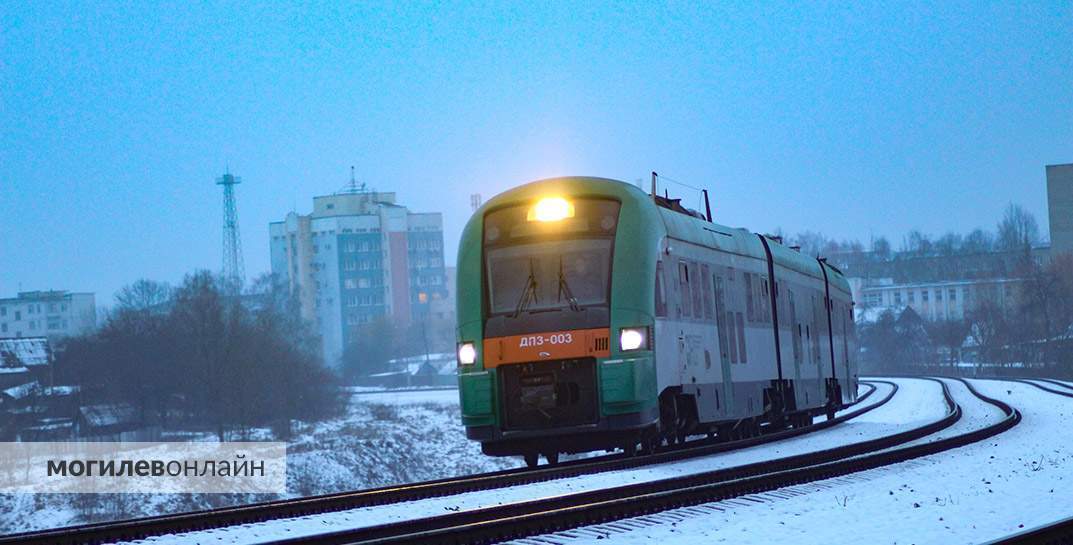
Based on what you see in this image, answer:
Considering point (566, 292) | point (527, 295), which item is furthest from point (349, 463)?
point (566, 292)

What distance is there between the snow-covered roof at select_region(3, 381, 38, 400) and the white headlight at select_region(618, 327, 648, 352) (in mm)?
65046

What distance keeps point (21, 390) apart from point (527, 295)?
2575 inches

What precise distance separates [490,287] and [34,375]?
228 feet

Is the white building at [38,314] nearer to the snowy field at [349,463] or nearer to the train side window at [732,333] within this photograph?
the snowy field at [349,463]

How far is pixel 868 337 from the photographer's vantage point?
117 meters

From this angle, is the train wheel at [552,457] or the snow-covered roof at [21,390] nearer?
the train wheel at [552,457]

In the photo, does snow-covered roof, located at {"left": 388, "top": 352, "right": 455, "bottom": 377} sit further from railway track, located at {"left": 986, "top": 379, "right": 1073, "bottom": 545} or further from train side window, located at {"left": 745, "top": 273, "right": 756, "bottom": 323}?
railway track, located at {"left": 986, "top": 379, "right": 1073, "bottom": 545}

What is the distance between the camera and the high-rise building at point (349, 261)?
571ft

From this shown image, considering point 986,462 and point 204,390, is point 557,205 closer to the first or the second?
point 986,462

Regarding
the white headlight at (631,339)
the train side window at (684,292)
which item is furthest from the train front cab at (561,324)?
the train side window at (684,292)

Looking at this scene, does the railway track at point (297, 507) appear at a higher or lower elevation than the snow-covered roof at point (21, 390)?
lower

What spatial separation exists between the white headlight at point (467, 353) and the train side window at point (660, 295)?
8.26 feet

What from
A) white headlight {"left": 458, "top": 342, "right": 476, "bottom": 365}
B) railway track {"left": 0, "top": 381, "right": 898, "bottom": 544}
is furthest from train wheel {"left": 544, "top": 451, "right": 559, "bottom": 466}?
white headlight {"left": 458, "top": 342, "right": 476, "bottom": 365}

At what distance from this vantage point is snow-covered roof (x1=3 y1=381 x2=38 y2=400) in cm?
7581
